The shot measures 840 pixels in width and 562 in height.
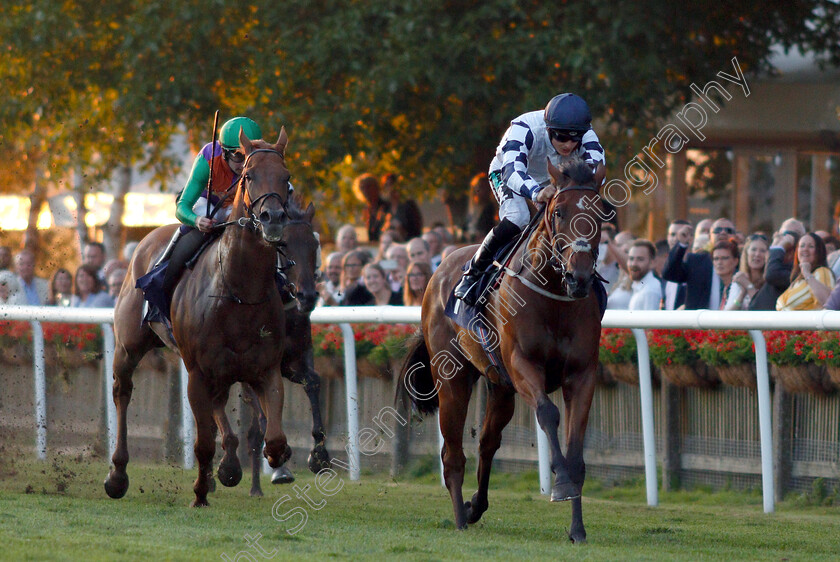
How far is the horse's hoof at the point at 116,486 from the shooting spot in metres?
7.09

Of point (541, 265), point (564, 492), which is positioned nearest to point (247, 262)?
point (541, 265)

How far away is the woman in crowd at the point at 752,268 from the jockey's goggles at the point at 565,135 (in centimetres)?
261

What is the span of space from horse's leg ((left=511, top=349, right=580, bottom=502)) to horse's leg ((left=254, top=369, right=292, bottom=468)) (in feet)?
4.31

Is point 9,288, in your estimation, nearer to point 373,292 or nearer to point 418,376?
point 373,292

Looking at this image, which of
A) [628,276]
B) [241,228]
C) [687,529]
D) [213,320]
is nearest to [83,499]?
[213,320]

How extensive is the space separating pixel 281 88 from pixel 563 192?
26.3 ft

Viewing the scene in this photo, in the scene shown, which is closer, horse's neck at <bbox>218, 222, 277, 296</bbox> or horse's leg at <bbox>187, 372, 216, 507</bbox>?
horse's neck at <bbox>218, 222, 277, 296</bbox>

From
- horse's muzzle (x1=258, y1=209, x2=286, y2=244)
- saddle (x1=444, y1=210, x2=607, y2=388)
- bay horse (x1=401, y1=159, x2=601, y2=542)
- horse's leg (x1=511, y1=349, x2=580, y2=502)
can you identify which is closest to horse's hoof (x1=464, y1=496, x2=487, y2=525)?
bay horse (x1=401, y1=159, x2=601, y2=542)

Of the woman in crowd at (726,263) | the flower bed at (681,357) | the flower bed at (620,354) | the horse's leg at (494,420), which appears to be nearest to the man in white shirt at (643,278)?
the woman in crowd at (726,263)

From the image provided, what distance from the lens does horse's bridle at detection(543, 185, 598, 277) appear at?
525 centimetres

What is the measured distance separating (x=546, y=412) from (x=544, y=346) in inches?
13.7

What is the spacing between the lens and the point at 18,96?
14.6 meters

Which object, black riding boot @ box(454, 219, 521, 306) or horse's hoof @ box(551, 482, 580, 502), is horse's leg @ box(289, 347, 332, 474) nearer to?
black riding boot @ box(454, 219, 521, 306)

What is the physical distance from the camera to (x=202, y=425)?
6543 mm
